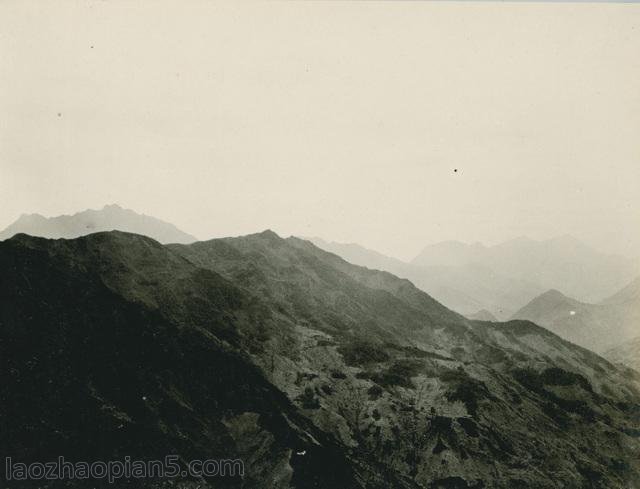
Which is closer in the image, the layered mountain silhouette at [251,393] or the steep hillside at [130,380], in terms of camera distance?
the steep hillside at [130,380]

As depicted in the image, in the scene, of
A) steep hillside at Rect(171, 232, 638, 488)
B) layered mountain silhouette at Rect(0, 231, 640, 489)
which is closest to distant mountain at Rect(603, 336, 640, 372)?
steep hillside at Rect(171, 232, 638, 488)

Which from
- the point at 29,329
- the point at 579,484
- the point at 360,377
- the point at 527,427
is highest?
the point at 29,329

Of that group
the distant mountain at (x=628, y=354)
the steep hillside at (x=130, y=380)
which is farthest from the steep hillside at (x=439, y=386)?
the distant mountain at (x=628, y=354)

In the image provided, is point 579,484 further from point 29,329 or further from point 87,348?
point 29,329

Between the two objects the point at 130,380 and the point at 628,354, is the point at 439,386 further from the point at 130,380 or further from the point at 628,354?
the point at 628,354

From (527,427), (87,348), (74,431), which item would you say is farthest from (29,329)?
(527,427)

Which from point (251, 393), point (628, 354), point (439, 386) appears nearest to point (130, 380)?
point (251, 393)

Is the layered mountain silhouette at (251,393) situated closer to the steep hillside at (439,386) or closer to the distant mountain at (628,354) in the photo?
the steep hillside at (439,386)
